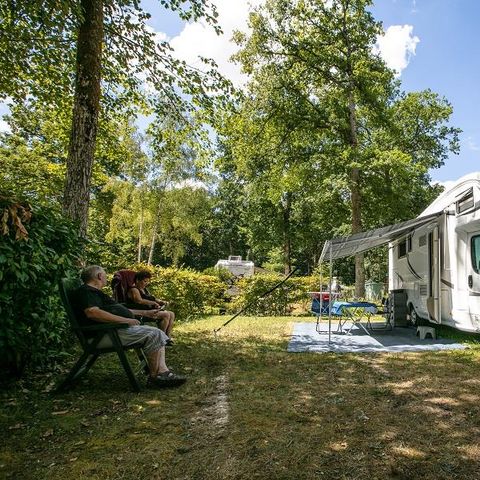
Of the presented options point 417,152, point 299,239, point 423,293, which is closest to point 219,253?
point 299,239

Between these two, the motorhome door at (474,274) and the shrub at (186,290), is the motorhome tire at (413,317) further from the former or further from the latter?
the shrub at (186,290)

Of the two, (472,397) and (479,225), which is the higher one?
(479,225)

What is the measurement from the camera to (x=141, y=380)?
4.77 m

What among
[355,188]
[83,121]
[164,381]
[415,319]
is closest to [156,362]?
[164,381]

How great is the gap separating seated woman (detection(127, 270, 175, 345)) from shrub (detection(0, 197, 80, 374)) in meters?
1.28

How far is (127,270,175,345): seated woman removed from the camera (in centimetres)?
603

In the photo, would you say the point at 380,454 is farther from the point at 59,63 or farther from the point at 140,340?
the point at 59,63

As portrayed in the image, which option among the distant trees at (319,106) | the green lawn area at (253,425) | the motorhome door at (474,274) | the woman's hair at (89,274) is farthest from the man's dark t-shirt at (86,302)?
the distant trees at (319,106)

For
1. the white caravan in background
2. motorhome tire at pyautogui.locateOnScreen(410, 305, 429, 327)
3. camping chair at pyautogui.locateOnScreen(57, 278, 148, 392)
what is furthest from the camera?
motorhome tire at pyautogui.locateOnScreen(410, 305, 429, 327)

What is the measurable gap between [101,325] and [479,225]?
6.05m

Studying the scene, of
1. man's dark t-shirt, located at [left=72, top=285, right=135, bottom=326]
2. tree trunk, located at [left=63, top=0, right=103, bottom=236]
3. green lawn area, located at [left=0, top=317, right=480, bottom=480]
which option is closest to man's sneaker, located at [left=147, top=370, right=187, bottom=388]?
green lawn area, located at [left=0, top=317, right=480, bottom=480]

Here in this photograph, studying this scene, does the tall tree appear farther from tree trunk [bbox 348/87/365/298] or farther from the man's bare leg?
tree trunk [bbox 348/87/365/298]

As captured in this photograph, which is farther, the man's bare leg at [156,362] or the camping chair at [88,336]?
the man's bare leg at [156,362]

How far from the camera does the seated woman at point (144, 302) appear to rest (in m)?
6.03
